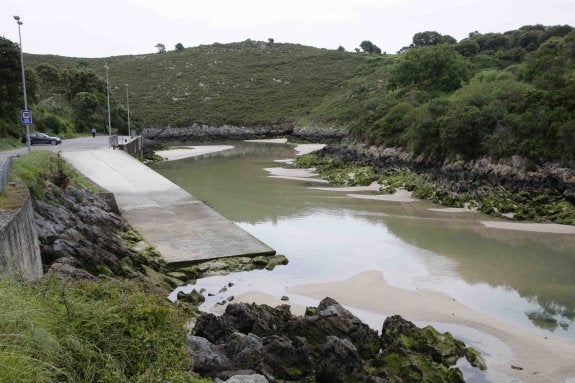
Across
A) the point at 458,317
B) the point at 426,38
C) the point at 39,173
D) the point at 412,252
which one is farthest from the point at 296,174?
the point at 426,38

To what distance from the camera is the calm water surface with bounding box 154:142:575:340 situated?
16594 mm

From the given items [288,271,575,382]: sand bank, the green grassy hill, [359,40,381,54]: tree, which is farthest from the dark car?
[359,40,381,54]: tree

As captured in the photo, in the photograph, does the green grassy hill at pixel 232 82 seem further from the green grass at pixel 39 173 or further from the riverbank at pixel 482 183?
the green grass at pixel 39 173

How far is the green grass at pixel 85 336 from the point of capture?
19.9 ft

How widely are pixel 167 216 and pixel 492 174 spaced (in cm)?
2071

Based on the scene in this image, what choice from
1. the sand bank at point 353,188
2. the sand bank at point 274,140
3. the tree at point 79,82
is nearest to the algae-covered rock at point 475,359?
the sand bank at point 353,188

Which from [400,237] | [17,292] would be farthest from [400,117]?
[17,292]

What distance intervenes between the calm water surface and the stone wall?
219 inches

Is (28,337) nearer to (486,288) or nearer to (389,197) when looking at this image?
(486,288)

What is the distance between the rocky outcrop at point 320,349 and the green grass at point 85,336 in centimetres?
162

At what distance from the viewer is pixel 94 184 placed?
98.0 feet

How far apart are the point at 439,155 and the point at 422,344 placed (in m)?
30.0

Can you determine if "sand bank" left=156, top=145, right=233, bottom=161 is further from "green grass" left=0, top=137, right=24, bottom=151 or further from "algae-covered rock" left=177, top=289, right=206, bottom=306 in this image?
"algae-covered rock" left=177, top=289, right=206, bottom=306

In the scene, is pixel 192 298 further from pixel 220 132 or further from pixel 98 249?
pixel 220 132
